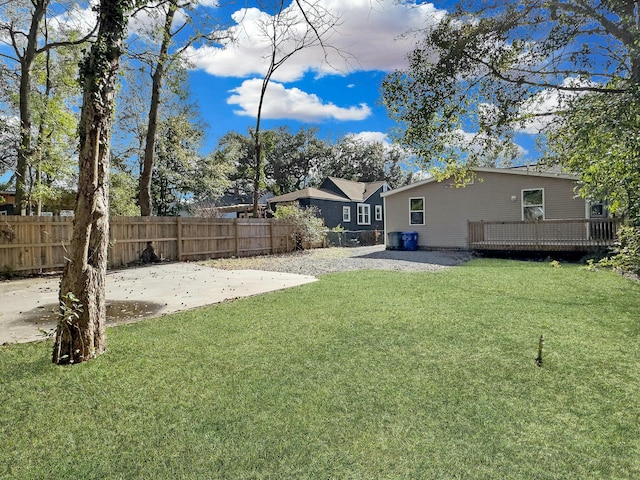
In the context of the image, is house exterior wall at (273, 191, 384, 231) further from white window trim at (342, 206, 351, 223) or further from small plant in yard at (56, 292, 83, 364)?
small plant in yard at (56, 292, 83, 364)

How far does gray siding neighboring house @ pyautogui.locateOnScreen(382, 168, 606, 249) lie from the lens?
13.1 metres

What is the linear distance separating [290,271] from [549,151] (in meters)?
6.67

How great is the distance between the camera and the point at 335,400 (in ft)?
8.84

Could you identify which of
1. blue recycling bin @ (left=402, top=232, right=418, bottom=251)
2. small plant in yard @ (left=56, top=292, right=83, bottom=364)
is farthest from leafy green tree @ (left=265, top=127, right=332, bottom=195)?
small plant in yard @ (left=56, top=292, right=83, bottom=364)

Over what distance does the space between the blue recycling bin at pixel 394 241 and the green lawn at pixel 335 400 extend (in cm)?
1169

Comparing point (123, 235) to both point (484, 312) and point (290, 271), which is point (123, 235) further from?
point (484, 312)

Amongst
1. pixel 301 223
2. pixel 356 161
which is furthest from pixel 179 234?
pixel 356 161

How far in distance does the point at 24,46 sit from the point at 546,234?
1904 centimetres

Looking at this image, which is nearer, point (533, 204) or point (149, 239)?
point (149, 239)

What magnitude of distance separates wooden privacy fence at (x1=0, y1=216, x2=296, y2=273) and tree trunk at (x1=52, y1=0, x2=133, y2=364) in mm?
2056

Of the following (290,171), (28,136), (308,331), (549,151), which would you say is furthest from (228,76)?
(290,171)

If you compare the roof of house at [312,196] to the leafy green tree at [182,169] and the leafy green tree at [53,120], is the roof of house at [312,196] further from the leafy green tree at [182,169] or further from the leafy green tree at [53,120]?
the leafy green tree at [53,120]

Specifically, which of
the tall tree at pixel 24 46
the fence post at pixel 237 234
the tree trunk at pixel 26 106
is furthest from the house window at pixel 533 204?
the tree trunk at pixel 26 106

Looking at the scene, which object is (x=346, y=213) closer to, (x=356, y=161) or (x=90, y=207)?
(x=356, y=161)
